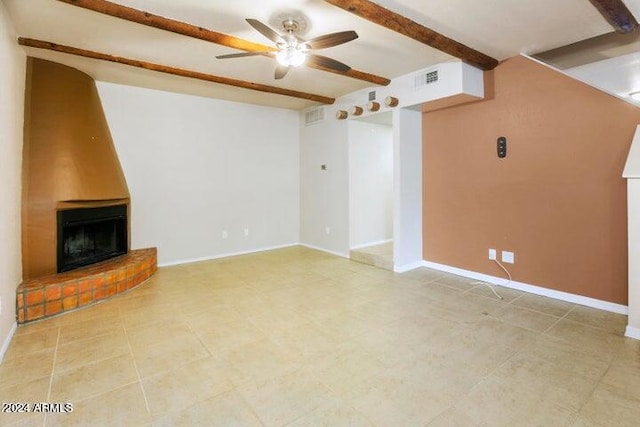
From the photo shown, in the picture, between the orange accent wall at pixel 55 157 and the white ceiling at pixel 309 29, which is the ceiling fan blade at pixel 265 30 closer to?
the white ceiling at pixel 309 29

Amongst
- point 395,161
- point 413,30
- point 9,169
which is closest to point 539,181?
point 395,161

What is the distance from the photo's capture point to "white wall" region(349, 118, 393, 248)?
5.25 m

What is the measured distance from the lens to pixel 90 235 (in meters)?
3.75

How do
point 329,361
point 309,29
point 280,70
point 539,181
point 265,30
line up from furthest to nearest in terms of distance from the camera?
point 539,181
point 280,70
point 309,29
point 265,30
point 329,361

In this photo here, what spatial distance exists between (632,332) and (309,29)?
359cm

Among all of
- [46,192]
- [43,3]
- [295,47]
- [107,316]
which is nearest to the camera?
[43,3]

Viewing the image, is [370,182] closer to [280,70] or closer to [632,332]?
[280,70]

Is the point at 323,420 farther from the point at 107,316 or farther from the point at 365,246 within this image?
the point at 365,246

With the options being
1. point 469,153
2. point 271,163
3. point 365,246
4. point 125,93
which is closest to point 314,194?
point 271,163

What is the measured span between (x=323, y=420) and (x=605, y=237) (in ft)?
10.3

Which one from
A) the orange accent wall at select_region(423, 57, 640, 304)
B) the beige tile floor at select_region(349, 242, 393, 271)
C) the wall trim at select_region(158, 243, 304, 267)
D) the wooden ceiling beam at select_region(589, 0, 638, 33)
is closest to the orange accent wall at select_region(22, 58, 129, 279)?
the wall trim at select_region(158, 243, 304, 267)

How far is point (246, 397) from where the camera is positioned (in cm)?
187

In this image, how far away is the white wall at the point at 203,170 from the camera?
4.49 meters

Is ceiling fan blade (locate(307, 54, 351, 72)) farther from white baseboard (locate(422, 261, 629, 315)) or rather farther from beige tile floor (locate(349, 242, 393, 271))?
white baseboard (locate(422, 261, 629, 315))
